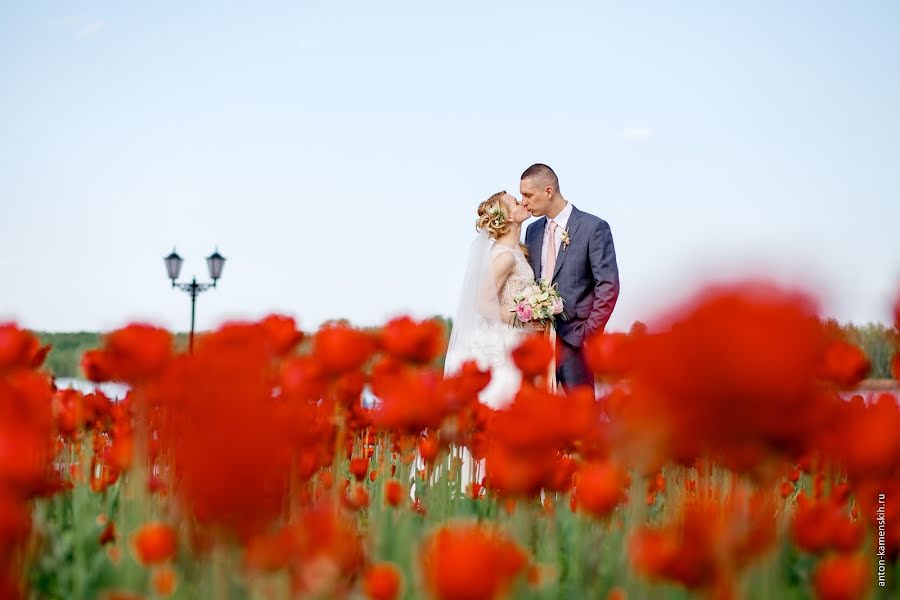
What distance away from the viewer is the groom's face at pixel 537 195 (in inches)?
351

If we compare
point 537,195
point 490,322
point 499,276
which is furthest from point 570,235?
point 490,322

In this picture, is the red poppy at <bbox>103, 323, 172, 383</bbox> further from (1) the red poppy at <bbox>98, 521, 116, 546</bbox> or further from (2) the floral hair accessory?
(2) the floral hair accessory

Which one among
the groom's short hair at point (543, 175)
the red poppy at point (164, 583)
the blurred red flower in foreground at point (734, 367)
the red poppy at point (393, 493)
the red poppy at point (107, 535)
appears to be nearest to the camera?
the blurred red flower in foreground at point (734, 367)

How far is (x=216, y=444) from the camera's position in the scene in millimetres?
1494

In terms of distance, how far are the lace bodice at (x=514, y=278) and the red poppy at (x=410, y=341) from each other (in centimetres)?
554

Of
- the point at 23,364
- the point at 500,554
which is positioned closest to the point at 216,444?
the point at 500,554

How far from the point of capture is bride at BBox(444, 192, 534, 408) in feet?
27.7

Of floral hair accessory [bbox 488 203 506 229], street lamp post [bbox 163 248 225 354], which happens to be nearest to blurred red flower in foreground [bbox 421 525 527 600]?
floral hair accessory [bbox 488 203 506 229]

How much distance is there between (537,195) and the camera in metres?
8.91

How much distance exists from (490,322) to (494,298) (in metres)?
0.22

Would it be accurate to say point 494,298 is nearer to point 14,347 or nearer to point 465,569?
point 14,347

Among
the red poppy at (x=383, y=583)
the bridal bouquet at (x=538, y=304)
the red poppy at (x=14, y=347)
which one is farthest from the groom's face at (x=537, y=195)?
the red poppy at (x=383, y=583)

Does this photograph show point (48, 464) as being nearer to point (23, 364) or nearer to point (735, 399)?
point (23, 364)

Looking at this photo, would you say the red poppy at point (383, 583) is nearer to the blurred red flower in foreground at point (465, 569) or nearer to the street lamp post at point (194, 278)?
the blurred red flower in foreground at point (465, 569)
